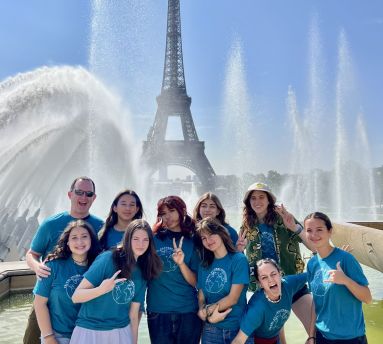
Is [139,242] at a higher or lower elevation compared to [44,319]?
higher

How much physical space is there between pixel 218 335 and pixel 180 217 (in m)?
0.91

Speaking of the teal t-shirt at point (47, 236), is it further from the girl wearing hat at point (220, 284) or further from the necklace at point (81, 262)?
the girl wearing hat at point (220, 284)

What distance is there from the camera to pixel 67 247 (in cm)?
300

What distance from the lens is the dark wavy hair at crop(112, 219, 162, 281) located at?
9.35 feet

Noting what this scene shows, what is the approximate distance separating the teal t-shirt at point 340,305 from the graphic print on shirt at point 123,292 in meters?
1.31

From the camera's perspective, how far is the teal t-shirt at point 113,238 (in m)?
3.28

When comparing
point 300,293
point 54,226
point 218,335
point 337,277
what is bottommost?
point 218,335

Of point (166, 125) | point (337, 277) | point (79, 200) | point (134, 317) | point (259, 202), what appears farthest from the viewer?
point (166, 125)

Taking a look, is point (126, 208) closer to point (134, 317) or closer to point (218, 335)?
point (134, 317)

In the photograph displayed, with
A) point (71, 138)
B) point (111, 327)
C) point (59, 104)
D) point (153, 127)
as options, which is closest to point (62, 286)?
point (111, 327)

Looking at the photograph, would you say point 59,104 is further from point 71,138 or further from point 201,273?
point 201,273

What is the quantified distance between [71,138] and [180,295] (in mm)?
14475

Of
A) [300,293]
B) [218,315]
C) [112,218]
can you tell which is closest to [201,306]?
[218,315]

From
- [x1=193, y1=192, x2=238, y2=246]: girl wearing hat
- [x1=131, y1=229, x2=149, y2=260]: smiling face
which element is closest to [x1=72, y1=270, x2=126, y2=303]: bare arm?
[x1=131, y1=229, x2=149, y2=260]: smiling face
